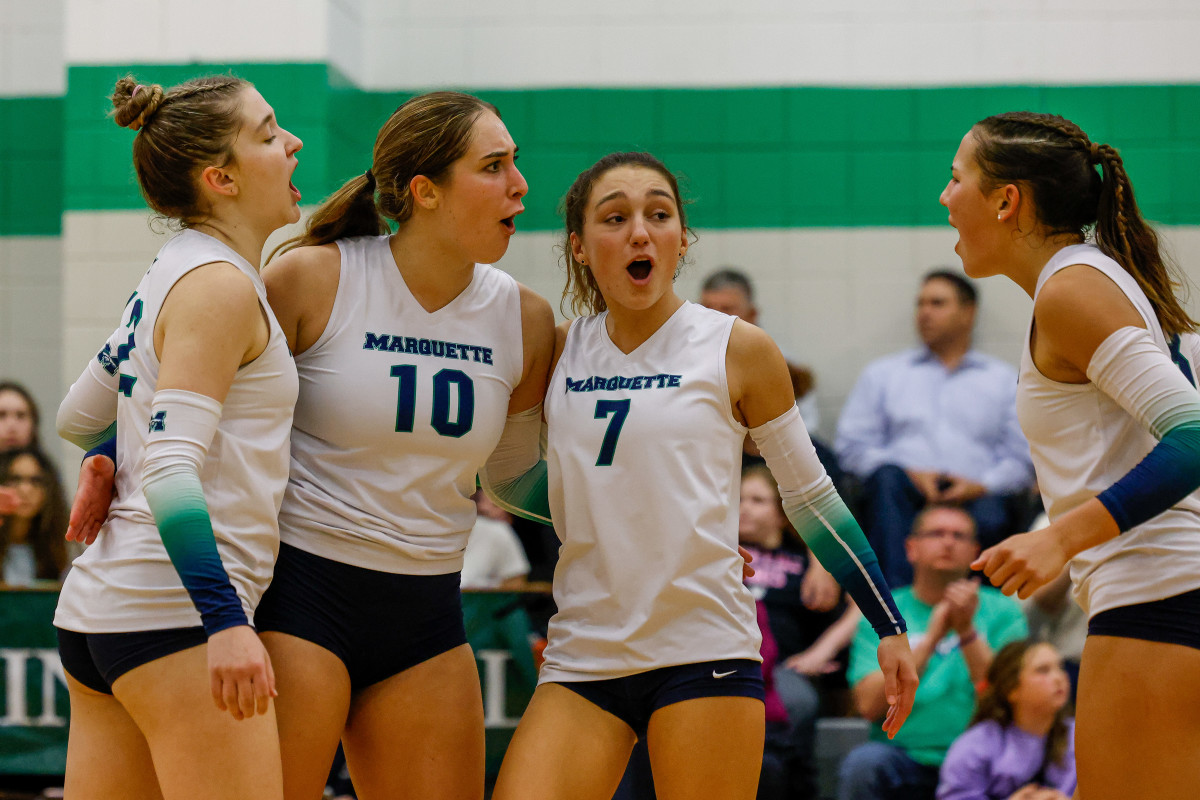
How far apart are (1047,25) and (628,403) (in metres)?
4.55

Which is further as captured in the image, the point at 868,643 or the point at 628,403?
the point at 868,643

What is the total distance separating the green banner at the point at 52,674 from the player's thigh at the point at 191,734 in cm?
259

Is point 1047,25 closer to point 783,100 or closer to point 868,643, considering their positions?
point 783,100

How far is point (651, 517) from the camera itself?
2494 mm

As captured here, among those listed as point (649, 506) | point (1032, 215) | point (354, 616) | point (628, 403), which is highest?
point (1032, 215)

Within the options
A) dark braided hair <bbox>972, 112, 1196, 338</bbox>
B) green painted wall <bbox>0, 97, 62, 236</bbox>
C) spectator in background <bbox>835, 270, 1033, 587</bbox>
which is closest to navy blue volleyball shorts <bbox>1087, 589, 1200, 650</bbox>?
dark braided hair <bbox>972, 112, 1196, 338</bbox>

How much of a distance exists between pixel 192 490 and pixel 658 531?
876 millimetres

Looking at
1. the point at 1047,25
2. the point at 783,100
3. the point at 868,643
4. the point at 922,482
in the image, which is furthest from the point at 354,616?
the point at 1047,25

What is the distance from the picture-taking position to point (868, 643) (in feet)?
16.1

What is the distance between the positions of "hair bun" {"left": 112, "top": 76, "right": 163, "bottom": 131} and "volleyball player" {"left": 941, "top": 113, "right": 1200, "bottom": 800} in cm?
163

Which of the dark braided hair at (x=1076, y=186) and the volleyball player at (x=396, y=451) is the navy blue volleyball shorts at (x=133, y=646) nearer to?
the volleyball player at (x=396, y=451)

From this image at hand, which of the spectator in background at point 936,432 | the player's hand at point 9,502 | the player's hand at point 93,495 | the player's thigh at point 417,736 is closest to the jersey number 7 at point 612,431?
the player's thigh at point 417,736

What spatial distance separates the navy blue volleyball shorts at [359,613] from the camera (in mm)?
2473

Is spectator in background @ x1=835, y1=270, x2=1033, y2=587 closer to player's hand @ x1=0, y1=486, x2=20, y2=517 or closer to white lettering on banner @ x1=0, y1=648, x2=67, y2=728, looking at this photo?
white lettering on banner @ x1=0, y1=648, x2=67, y2=728
